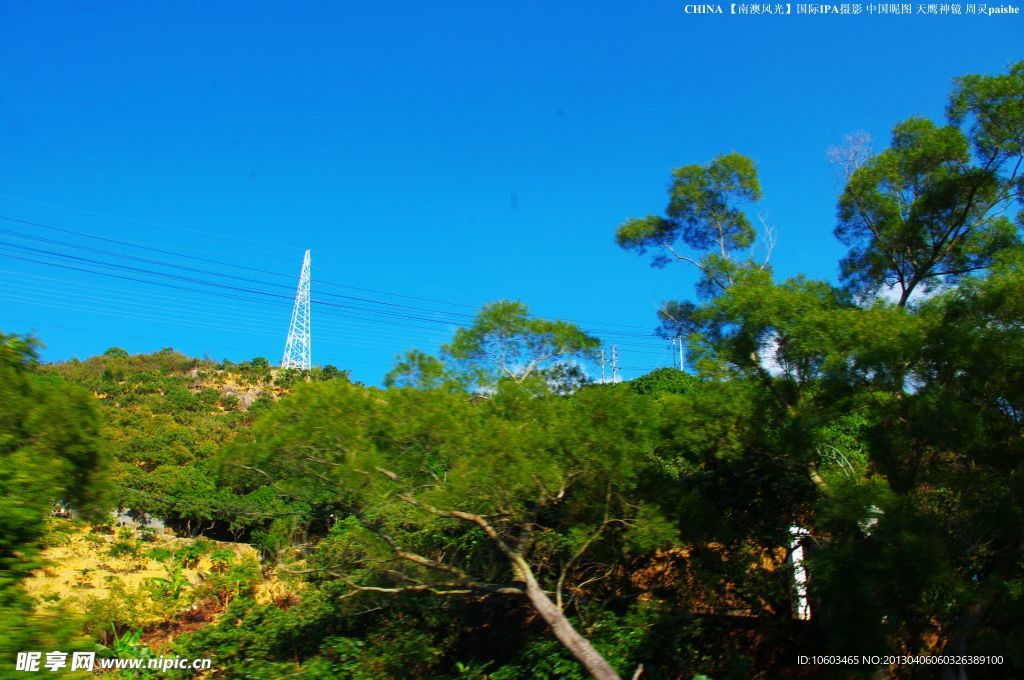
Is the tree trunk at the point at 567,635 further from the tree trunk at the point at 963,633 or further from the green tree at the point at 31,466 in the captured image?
the green tree at the point at 31,466

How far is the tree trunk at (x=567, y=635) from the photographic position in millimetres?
6662

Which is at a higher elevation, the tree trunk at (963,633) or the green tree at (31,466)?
the green tree at (31,466)

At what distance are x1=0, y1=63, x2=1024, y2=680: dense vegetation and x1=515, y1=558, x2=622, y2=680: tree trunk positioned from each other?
0.9 inches

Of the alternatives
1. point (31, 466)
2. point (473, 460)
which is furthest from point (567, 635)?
point (31, 466)

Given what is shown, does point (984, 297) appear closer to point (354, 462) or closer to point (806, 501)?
point (806, 501)

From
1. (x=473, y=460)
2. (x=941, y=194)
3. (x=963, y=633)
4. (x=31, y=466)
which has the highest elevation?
(x=941, y=194)

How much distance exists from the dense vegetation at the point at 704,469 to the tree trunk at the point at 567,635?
22 millimetres

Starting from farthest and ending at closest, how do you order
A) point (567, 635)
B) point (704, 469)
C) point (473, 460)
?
point (704, 469) → point (567, 635) → point (473, 460)

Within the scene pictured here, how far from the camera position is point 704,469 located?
29.4 feet

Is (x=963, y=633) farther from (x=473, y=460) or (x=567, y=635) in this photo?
(x=473, y=460)

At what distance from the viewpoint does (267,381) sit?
39.0 m

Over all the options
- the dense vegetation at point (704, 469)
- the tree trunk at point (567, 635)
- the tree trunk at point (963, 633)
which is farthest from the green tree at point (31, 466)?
the tree trunk at point (963, 633)

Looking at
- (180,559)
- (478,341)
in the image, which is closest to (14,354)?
(478,341)

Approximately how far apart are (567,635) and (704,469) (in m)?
3.15
